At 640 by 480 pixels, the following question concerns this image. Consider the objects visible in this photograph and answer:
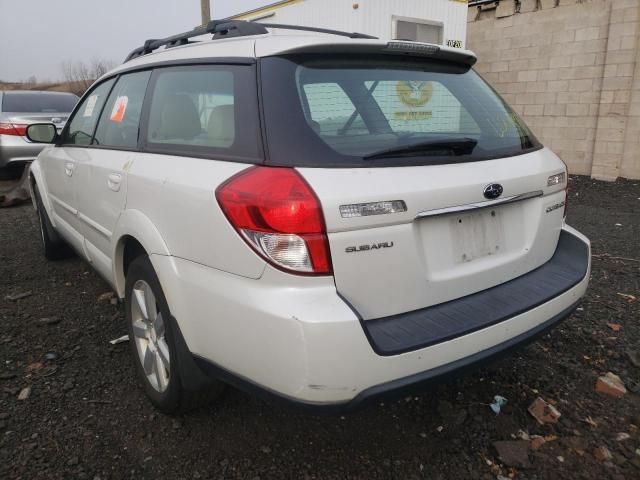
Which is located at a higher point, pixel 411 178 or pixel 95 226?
pixel 411 178

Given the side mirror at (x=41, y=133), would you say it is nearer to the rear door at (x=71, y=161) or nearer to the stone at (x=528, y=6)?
the rear door at (x=71, y=161)

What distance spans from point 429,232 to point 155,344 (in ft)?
4.49

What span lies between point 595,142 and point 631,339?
6.33 m

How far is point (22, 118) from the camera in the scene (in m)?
8.21

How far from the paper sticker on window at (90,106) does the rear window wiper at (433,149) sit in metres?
2.47

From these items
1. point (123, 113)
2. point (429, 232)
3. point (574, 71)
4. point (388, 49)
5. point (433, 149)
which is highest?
point (388, 49)

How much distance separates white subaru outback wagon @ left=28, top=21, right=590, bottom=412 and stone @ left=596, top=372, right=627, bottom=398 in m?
0.59

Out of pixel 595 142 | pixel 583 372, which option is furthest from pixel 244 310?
pixel 595 142

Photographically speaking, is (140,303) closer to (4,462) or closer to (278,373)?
(4,462)

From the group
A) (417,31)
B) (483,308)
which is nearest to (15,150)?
(417,31)

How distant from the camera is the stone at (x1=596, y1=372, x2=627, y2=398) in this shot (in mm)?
2578

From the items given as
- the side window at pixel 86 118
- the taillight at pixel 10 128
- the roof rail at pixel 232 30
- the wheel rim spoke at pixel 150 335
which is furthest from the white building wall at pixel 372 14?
the wheel rim spoke at pixel 150 335

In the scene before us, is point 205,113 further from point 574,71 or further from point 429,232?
point 574,71

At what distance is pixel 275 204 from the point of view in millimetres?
1687
